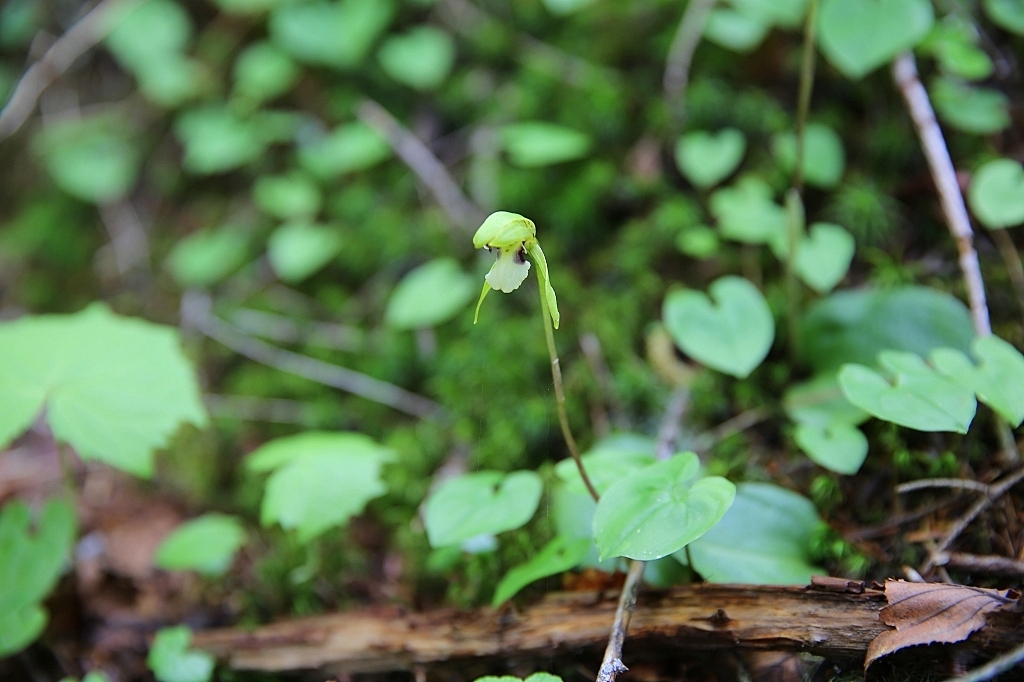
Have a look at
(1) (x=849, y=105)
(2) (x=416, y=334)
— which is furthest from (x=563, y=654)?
(1) (x=849, y=105)

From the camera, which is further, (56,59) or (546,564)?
(56,59)

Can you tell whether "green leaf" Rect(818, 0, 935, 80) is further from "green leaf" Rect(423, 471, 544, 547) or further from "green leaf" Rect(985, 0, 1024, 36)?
"green leaf" Rect(423, 471, 544, 547)

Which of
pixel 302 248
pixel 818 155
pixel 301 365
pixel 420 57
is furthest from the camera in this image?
pixel 420 57

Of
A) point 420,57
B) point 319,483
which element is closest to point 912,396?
point 319,483

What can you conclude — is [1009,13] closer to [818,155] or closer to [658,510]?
[818,155]

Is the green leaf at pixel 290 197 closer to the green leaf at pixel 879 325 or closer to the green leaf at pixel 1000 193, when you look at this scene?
the green leaf at pixel 879 325

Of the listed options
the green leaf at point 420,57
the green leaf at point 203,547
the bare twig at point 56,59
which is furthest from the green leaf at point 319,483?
the bare twig at point 56,59

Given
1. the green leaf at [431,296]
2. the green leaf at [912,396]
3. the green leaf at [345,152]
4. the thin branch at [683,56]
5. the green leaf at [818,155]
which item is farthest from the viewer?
the green leaf at [345,152]
